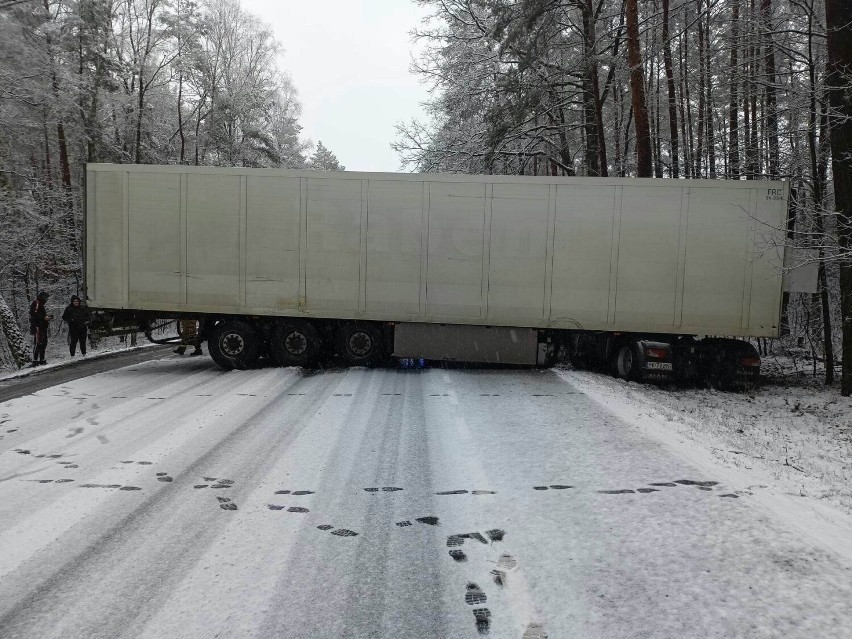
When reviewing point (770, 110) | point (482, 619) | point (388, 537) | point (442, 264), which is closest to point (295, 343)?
point (442, 264)

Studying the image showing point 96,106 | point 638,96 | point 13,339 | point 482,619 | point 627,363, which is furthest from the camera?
point 96,106

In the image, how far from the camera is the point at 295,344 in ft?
37.0

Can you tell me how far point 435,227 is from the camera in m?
10.8

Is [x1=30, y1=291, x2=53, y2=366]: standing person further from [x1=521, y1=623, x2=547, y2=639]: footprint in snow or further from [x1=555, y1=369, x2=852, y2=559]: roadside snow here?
[x1=521, y1=623, x2=547, y2=639]: footprint in snow

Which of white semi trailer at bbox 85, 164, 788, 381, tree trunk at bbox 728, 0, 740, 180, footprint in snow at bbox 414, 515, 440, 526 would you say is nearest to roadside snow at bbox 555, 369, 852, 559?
white semi trailer at bbox 85, 164, 788, 381

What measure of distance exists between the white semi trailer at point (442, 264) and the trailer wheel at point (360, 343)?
4cm

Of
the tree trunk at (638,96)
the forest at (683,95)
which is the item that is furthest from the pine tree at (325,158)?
the tree trunk at (638,96)

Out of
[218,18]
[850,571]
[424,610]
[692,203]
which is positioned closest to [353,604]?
[424,610]

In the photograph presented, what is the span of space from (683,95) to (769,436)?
1661 cm

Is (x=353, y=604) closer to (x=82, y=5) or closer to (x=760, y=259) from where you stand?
(x=760, y=259)

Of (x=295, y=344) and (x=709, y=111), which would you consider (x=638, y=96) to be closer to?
(x=709, y=111)

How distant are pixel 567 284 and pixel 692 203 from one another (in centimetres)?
257

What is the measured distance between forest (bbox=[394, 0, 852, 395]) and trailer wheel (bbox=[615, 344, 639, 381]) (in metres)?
3.13

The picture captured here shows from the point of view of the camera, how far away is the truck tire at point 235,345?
11.2 m
